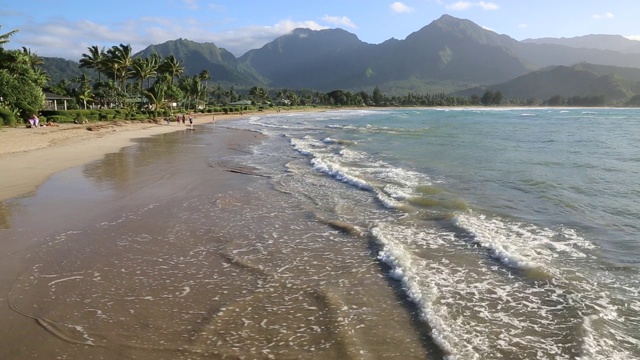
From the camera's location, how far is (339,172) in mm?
16172

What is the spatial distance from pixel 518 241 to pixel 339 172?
8535mm

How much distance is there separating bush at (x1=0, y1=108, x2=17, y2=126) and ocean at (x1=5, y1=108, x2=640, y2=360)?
24.5 m

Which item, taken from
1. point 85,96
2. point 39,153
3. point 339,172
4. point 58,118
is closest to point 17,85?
point 58,118

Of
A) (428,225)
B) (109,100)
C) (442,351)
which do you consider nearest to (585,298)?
(442,351)

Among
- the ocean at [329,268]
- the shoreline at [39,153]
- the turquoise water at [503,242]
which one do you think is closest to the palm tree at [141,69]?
the shoreline at [39,153]

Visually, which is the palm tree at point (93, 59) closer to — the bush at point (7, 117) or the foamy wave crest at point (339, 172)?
the bush at point (7, 117)

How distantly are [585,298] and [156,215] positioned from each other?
27.7 feet

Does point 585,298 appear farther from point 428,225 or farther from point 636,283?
point 428,225

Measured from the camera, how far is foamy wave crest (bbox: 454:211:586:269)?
7.35 m

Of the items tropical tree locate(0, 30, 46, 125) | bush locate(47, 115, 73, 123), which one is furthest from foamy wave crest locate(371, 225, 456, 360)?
bush locate(47, 115, 73, 123)

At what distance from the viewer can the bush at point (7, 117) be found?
33.0m

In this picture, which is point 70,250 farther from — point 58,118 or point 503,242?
point 58,118

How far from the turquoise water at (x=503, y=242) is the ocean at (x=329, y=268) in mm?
33

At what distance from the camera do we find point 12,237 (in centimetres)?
Answer: 819
